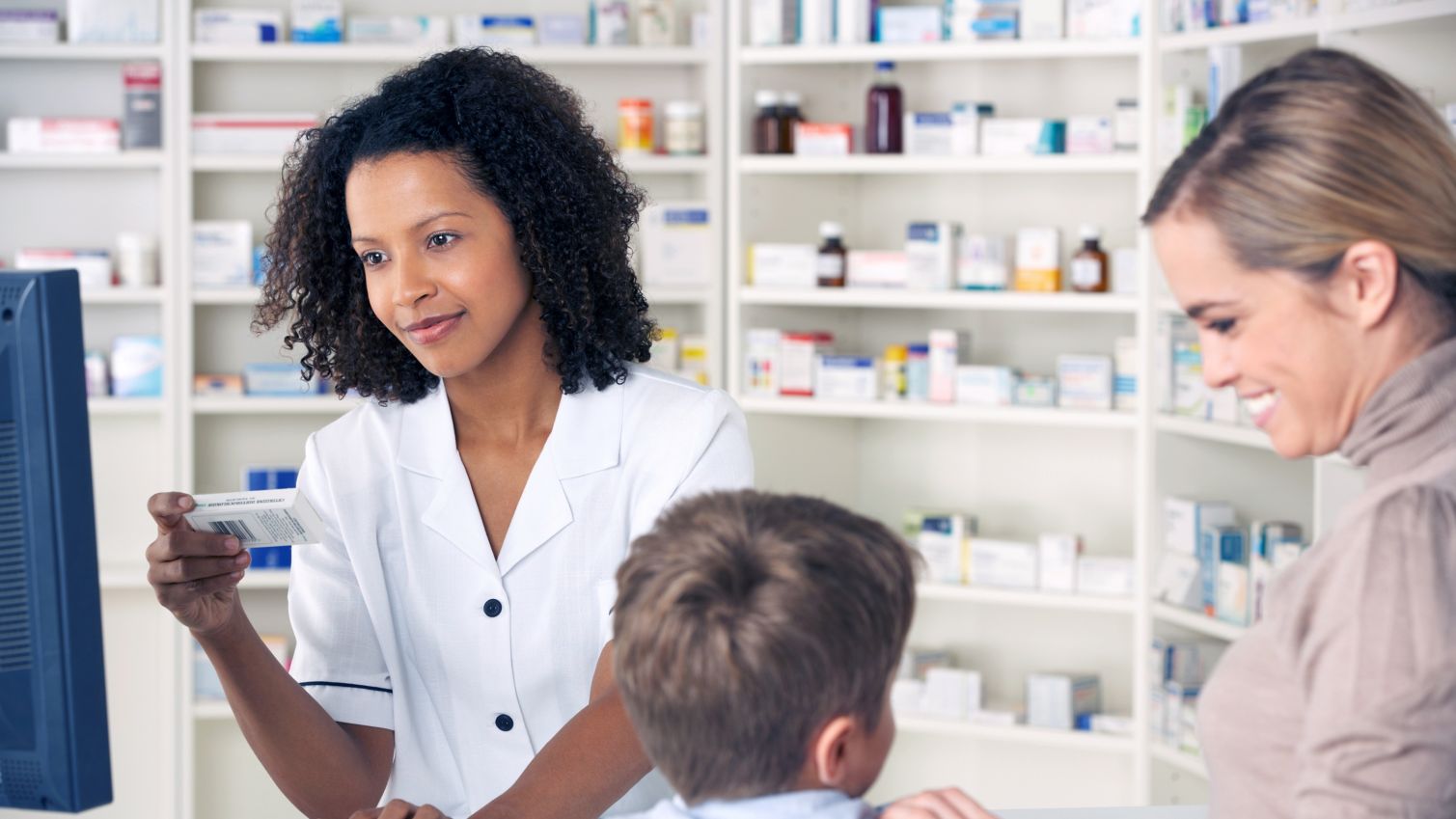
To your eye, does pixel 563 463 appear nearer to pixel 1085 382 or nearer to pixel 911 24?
pixel 1085 382

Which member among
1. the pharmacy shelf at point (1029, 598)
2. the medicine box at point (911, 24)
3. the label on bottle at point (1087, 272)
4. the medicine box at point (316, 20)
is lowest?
the pharmacy shelf at point (1029, 598)

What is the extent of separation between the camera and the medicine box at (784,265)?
10.9ft

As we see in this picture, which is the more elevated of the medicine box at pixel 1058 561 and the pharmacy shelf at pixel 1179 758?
the medicine box at pixel 1058 561

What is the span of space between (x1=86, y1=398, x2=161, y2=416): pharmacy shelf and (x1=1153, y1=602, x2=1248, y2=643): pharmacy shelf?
93.5 inches

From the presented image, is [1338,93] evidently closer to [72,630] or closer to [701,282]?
[72,630]

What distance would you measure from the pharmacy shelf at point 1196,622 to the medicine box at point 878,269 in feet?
3.00

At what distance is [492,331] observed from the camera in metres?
1.49

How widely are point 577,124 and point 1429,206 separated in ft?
3.13

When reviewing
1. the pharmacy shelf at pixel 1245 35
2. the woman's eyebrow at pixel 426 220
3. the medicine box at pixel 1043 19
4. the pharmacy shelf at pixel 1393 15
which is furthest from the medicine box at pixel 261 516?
the medicine box at pixel 1043 19

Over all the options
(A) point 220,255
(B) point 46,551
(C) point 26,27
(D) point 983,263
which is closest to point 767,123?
(D) point 983,263

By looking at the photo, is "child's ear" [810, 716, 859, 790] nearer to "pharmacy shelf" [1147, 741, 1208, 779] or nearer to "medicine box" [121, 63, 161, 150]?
"pharmacy shelf" [1147, 741, 1208, 779]

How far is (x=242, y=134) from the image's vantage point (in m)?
3.43

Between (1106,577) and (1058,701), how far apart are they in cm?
33

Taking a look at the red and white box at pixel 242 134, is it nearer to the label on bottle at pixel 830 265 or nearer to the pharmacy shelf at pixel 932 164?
the pharmacy shelf at pixel 932 164
